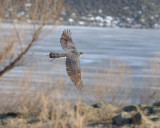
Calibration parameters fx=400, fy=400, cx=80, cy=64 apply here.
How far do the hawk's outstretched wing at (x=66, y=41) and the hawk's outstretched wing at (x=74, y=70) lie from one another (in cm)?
9

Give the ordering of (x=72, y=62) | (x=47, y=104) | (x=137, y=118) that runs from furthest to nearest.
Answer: (x=47, y=104) < (x=137, y=118) < (x=72, y=62)

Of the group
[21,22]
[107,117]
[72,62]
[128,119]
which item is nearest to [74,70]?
[72,62]

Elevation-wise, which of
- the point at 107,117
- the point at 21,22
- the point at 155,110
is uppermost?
the point at 21,22

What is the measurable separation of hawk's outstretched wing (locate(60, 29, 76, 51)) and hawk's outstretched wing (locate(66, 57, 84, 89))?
0.30 ft

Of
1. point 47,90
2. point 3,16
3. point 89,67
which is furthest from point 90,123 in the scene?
point 89,67

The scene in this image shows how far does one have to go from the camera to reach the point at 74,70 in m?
2.18

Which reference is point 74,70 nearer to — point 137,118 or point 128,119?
point 137,118

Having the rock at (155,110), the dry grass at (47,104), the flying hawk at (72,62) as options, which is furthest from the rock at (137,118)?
the flying hawk at (72,62)

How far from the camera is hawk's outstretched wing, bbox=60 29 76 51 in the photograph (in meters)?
2.28

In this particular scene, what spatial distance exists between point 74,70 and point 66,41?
14.8 inches

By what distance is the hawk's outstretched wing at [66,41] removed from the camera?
2275 mm

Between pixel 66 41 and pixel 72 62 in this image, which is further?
pixel 66 41

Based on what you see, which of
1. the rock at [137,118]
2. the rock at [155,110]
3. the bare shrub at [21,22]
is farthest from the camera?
the bare shrub at [21,22]

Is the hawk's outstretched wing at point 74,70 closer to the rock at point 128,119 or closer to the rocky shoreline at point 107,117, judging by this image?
the rocky shoreline at point 107,117
